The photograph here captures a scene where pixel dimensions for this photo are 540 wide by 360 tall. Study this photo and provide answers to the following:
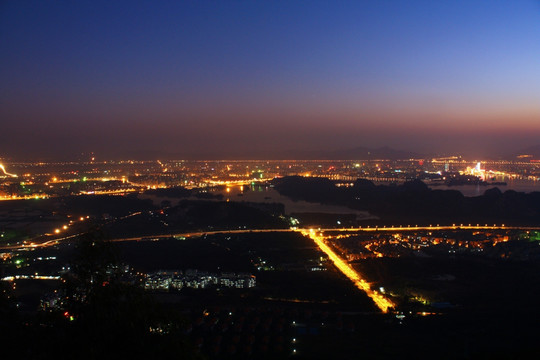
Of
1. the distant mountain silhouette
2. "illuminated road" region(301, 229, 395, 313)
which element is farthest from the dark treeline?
the distant mountain silhouette

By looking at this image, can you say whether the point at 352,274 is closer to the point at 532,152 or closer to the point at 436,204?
the point at 436,204

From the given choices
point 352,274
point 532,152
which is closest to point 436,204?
point 352,274

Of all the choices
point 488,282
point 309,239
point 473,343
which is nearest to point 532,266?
point 488,282

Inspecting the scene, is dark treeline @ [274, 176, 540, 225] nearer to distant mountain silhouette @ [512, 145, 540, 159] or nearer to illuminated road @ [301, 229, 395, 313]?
illuminated road @ [301, 229, 395, 313]

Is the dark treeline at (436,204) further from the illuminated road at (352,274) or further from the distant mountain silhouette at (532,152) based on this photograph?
the distant mountain silhouette at (532,152)

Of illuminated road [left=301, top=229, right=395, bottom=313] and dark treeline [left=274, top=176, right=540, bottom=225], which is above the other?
dark treeline [left=274, top=176, right=540, bottom=225]


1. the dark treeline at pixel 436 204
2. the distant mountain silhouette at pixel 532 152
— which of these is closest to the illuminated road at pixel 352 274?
the dark treeline at pixel 436 204
